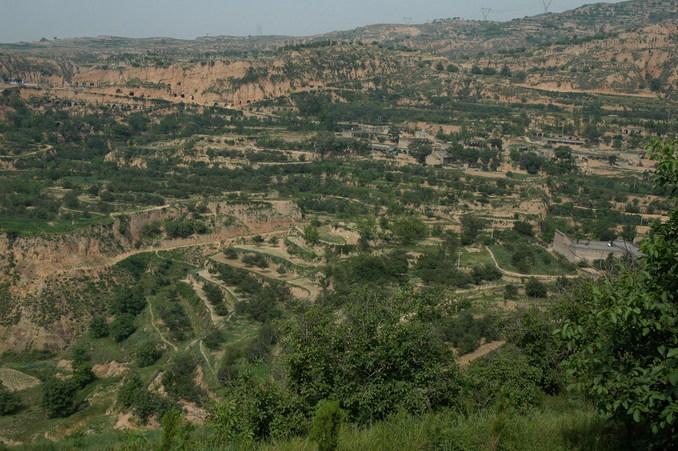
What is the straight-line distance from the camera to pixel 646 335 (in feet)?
16.4

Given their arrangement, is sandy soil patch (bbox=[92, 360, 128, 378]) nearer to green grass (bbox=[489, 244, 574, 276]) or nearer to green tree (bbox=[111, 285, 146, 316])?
green tree (bbox=[111, 285, 146, 316])

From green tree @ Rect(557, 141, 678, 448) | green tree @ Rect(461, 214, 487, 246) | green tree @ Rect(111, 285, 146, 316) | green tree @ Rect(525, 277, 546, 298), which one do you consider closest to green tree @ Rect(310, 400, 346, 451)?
green tree @ Rect(557, 141, 678, 448)

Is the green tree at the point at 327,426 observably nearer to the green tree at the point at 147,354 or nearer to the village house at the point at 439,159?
the green tree at the point at 147,354

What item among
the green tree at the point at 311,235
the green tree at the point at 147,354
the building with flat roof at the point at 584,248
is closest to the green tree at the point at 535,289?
the building with flat roof at the point at 584,248

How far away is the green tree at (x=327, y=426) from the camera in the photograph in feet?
17.1

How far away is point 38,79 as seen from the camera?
72.0 m

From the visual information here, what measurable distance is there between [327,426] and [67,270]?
22675mm

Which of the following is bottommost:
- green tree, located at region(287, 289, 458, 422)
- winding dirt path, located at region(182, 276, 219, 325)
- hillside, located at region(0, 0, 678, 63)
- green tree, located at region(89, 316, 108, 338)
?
green tree, located at region(89, 316, 108, 338)

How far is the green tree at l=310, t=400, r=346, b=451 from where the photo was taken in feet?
17.1

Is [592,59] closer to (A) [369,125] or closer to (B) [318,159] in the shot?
(A) [369,125]

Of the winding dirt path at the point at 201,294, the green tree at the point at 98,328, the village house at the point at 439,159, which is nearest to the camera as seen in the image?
the winding dirt path at the point at 201,294

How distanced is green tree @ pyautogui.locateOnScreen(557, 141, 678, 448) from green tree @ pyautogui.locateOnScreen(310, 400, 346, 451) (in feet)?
6.53

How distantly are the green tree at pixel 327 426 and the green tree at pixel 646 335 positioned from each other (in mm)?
1991

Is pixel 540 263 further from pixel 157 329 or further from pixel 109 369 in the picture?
pixel 109 369
